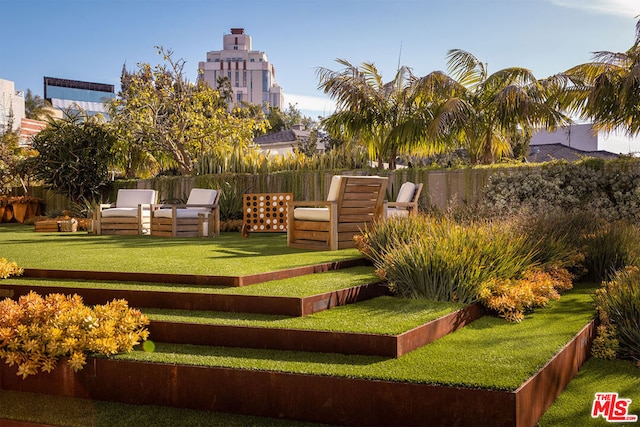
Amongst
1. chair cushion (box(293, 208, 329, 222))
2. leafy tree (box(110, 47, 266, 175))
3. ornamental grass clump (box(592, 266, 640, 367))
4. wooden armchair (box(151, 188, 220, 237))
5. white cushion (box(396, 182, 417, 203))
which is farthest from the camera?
leafy tree (box(110, 47, 266, 175))

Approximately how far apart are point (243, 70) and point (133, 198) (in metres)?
133

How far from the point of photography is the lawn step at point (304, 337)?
3635 millimetres

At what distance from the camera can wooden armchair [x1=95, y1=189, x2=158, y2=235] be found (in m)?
11.1

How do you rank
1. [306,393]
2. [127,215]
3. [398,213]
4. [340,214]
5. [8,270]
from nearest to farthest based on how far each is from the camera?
[306,393] → [8,270] → [340,214] → [398,213] → [127,215]

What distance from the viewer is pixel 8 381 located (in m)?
3.84

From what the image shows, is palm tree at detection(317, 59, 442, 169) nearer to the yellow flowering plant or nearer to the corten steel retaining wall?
the yellow flowering plant

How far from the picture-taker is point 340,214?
7.83 metres

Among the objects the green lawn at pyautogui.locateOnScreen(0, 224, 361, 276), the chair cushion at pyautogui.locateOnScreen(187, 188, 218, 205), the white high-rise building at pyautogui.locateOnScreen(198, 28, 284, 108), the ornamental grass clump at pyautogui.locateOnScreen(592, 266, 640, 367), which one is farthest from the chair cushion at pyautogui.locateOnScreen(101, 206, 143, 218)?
the white high-rise building at pyautogui.locateOnScreen(198, 28, 284, 108)

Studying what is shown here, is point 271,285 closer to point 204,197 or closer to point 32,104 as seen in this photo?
point 204,197

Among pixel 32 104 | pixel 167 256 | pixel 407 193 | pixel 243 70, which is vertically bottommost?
pixel 167 256

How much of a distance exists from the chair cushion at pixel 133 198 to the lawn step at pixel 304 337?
7.79m

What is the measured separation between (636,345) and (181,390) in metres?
3.16

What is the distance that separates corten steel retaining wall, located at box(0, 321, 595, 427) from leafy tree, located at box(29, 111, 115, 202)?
482 inches

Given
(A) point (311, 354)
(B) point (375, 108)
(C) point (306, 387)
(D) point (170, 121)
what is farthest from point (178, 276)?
(D) point (170, 121)
